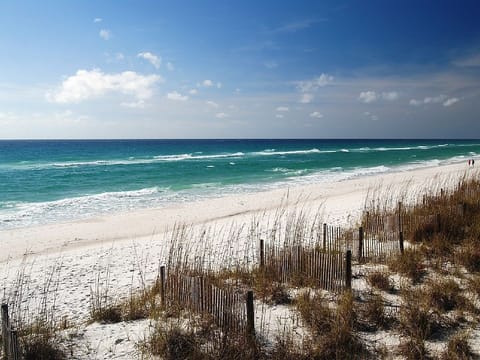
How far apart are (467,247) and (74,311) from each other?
301 inches

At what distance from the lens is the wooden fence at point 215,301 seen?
14.6 feet

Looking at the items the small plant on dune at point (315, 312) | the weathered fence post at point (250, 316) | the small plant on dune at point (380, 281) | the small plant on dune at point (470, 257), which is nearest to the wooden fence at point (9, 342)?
the weathered fence post at point (250, 316)

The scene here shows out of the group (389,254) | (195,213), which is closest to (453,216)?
(389,254)

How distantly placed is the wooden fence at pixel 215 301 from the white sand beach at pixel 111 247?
761 millimetres

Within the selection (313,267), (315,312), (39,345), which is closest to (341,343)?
(315,312)

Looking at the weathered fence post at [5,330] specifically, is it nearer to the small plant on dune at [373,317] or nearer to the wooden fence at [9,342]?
the wooden fence at [9,342]

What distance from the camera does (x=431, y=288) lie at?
212 inches

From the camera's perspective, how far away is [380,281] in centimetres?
597

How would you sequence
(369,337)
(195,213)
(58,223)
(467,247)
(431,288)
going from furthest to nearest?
(195,213), (58,223), (467,247), (431,288), (369,337)

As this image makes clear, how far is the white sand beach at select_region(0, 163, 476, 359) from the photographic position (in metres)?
7.19

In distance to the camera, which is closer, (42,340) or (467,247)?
(42,340)

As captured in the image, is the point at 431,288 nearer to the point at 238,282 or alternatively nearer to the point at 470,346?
the point at 470,346

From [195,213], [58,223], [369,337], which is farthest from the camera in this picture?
[195,213]

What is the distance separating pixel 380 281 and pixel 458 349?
1842mm
